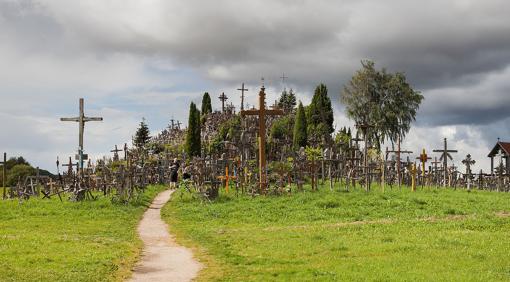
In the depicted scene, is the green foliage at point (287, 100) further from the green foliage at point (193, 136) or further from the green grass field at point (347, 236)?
the green grass field at point (347, 236)

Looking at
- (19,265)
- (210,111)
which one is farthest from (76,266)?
(210,111)

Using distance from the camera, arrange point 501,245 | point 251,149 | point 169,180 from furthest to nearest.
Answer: point 251,149 → point 169,180 → point 501,245

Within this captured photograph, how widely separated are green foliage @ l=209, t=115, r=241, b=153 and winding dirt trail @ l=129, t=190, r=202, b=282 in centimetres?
4347

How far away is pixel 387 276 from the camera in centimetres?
1384

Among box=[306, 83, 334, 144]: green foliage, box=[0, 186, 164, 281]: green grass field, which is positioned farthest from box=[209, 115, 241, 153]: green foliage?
box=[0, 186, 164, 281]: green grass field

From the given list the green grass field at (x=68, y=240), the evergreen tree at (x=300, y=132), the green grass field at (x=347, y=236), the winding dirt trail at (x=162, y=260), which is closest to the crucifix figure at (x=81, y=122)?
the green grass field at (x=68, y=240)

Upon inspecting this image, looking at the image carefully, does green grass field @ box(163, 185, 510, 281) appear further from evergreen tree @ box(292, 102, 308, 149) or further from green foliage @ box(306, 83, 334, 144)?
green foliage @ box(306, 83, 334, 144)

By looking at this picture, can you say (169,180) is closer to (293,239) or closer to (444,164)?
(444,164)

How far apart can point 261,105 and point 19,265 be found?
25804mm

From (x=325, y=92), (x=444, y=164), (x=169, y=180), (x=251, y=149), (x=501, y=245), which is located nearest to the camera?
(x=501, y=245)

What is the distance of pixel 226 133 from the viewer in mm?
77250

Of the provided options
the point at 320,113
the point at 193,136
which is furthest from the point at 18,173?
the point at 320,113

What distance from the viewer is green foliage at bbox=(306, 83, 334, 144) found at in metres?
76.3

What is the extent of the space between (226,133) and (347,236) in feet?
186
